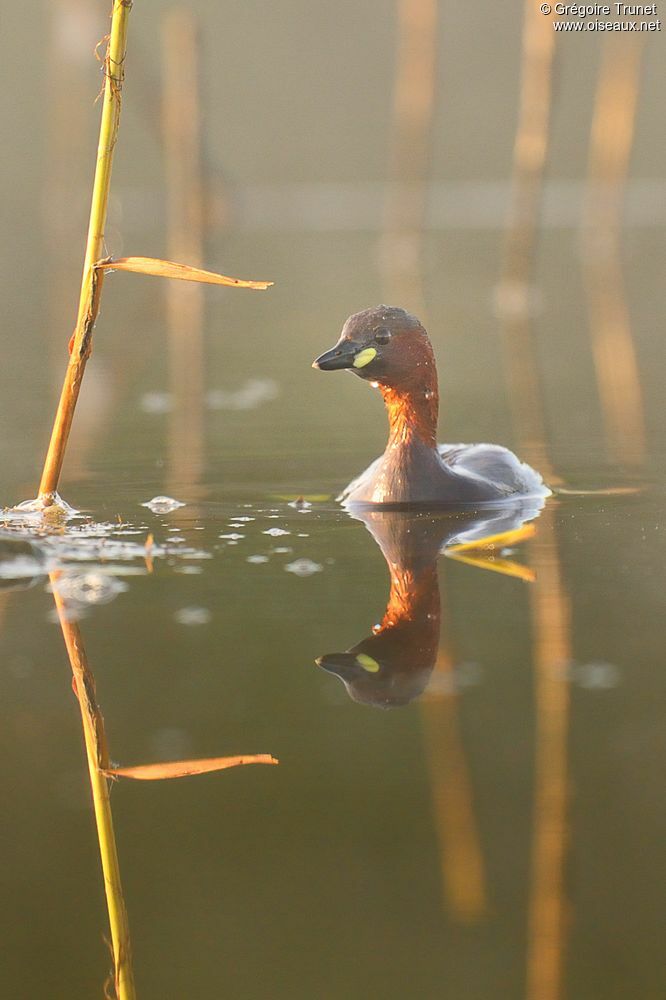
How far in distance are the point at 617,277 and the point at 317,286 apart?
151 inches

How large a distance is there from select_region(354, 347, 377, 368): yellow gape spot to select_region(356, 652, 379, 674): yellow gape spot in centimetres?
234

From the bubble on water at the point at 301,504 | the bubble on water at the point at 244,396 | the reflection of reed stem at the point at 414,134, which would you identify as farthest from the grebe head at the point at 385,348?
the reflection of reed stem at the point at 414,134

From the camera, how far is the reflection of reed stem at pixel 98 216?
4773 mm

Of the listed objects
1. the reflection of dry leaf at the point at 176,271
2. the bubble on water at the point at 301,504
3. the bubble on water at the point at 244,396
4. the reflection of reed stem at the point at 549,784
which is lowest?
the reflection of reed stem at the point at 549,784

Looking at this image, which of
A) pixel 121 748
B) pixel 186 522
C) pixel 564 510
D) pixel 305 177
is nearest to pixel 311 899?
pixel 121 748

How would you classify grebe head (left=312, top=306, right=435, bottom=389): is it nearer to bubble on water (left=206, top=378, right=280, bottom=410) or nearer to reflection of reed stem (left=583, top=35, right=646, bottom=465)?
reflection of reed stem (left=583, top=35, right=646, bottom=465)

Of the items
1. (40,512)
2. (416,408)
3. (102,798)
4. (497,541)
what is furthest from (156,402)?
(102,798)

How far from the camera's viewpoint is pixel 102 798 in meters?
3.17

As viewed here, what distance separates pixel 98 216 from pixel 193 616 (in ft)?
4.49

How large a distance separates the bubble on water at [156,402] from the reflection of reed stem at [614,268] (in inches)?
105

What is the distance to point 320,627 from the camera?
4309 mm

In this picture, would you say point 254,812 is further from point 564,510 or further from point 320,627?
point 564,510

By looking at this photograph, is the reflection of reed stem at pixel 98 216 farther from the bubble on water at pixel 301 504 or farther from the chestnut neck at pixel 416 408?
the chestnut neck at pixel 416 408

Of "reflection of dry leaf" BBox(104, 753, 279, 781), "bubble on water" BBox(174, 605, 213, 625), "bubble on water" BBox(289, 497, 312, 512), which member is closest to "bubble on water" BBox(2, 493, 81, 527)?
"bubble on water" BBox(289, 497, 312, 512)
